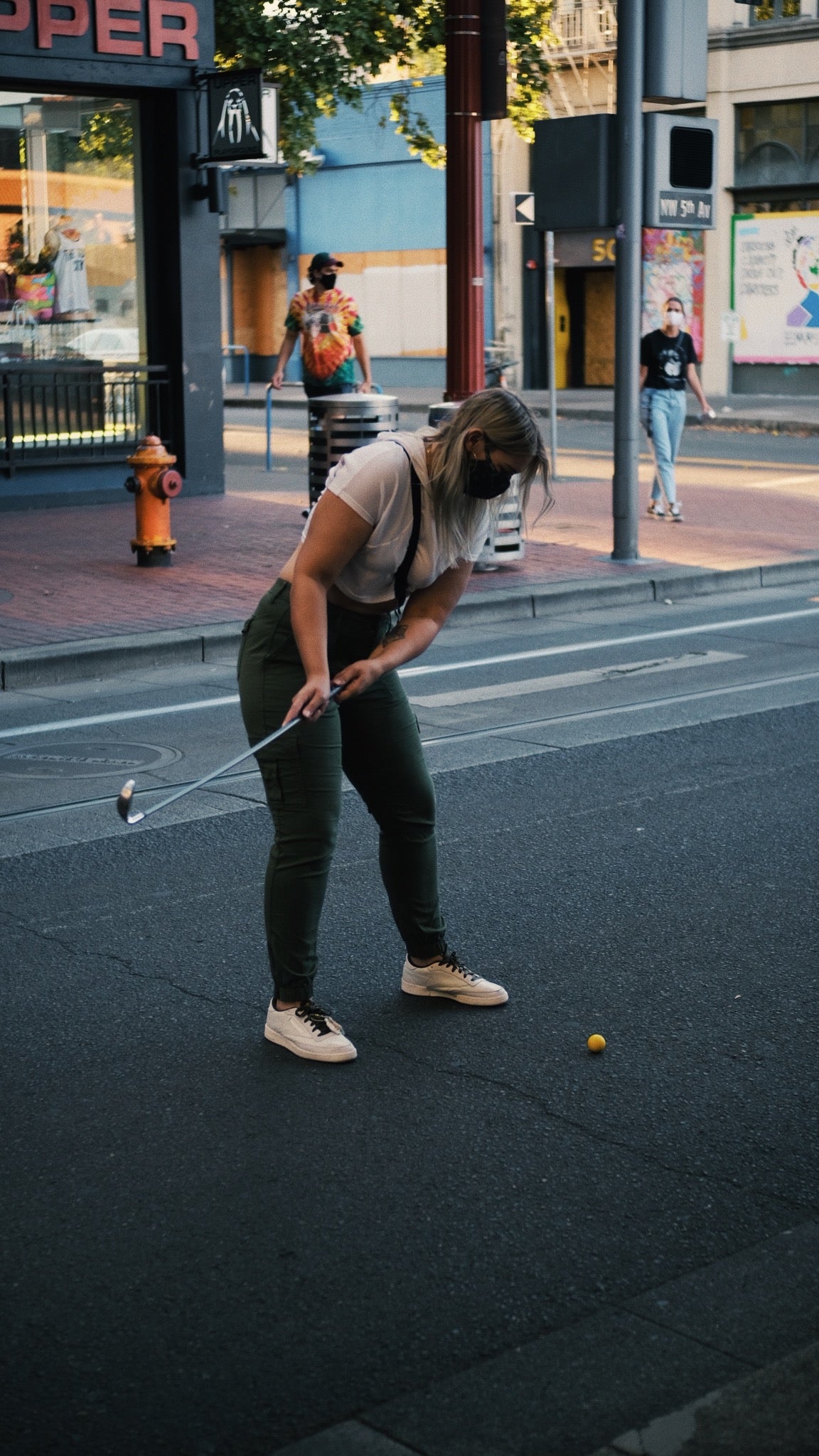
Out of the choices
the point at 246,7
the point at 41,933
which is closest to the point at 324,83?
the point at 246,7

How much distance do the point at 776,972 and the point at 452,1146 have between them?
4.70 ft

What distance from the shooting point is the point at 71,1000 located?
474 cm

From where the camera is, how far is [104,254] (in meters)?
17.7

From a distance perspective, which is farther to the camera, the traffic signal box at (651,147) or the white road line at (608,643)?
the traffic signal box at (651,147)

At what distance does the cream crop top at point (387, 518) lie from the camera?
4047mm

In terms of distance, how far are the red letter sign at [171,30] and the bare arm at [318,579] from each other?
14.3 metres

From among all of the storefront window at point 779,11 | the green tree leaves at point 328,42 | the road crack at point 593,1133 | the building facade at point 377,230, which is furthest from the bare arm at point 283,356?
the building facade at point 377,230

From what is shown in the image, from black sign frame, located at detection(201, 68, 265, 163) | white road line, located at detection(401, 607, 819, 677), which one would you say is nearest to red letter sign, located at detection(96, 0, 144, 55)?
black sign frame, located at detection(201, 68, 265, 163)

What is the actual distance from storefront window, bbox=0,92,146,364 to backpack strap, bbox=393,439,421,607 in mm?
13588

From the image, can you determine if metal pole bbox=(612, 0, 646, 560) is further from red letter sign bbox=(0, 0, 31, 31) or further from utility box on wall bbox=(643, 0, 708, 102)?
red letter sign bbox=(0, 0, 31, 31)

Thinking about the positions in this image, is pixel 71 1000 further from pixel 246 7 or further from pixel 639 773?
pixel 246 7

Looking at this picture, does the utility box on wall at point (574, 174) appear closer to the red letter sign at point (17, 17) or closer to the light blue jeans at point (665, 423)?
the light blue jeans at point (665, 423)

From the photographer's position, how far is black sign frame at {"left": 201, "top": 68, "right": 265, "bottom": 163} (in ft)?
53.9

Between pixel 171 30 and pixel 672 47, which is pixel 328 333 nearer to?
pixel 672 47
